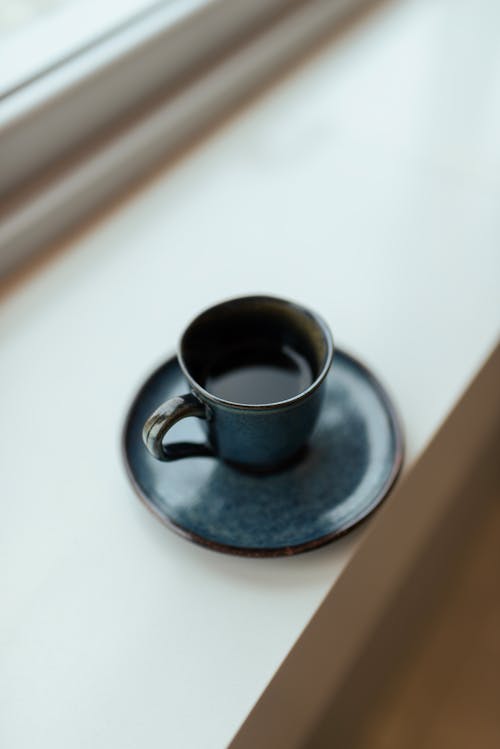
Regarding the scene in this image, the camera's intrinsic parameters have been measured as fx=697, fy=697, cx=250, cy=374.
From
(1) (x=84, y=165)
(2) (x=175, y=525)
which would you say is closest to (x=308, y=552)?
(2) (x=175, y=525)

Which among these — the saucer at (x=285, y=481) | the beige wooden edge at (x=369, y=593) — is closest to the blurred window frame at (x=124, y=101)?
the saucer at (x=285, y=481)

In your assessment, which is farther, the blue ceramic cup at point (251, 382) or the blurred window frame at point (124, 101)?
the blurred window frame at point (124, 101)

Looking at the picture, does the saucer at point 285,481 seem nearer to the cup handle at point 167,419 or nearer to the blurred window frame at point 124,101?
the cup handle at point 167,419

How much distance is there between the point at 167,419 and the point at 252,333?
93 millimetres

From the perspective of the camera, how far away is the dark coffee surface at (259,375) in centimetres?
41

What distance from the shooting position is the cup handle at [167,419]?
→ 0.36 meters

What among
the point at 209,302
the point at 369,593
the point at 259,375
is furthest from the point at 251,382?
the point at 369,593

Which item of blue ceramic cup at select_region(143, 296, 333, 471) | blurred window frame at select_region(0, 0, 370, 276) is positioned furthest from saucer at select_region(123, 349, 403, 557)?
blurred window frame at select_region(0, 0, 370, 276)

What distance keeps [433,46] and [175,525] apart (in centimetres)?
62

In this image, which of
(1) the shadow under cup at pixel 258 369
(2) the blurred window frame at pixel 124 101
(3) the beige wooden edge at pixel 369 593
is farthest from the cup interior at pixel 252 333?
(2) the blurred window frame at pixel 124 101

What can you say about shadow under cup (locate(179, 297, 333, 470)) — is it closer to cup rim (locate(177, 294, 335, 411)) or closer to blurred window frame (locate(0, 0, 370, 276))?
cup rim (locate(177, 294, 335, 411))

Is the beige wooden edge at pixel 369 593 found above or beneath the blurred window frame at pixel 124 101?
beneath

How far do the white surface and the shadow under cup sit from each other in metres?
0.07

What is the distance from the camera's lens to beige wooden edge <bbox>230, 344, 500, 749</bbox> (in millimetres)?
411
